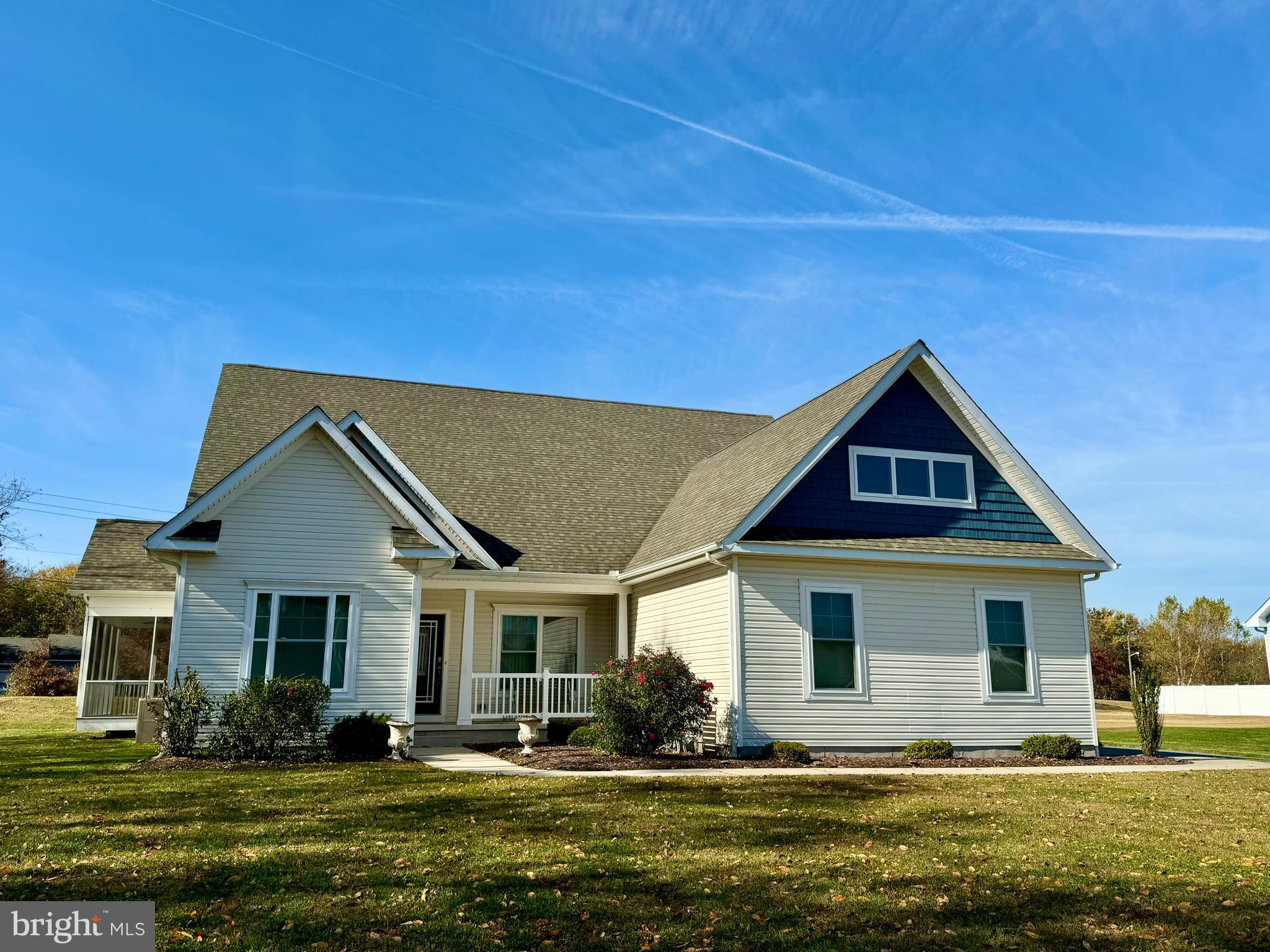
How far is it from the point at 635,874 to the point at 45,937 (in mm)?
3760

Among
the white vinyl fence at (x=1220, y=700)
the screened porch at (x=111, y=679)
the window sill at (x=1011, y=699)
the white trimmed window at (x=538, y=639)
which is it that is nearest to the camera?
the window sill at (x=1011, y=699)

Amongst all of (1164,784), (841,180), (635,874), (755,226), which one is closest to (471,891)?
(635,874)

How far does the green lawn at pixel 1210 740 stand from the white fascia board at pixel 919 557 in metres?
5.79

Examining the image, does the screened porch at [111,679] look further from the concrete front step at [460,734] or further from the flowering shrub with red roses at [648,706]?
the flowering shrub with red roses at [648,706]

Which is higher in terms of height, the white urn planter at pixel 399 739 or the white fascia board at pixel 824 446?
the white fascia board at pixel 824 446

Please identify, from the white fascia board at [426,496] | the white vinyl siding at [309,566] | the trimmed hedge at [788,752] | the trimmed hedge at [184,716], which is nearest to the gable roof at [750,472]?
the white fascia board at [426,496]

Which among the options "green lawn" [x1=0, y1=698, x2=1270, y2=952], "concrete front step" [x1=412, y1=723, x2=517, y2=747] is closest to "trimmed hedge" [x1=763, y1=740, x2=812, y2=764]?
"green lawn" [x1=0, y1=698, x2=1270, y2=952]

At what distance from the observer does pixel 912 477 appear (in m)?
18.1

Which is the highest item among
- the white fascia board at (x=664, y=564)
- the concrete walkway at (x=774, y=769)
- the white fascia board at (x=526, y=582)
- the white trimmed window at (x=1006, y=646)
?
the white fascia board at (x=664, y=564)

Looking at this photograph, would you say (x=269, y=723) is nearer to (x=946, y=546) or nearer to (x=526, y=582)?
(x=526, y=582)

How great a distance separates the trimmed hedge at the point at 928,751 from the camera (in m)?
16.4

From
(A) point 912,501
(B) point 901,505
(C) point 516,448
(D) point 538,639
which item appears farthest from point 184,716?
(A) point 912,501

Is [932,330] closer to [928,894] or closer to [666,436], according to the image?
[666,436]

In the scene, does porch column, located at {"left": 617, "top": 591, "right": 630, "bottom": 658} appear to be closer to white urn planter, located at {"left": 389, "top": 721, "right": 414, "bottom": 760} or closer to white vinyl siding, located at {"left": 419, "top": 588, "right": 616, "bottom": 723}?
white vinyl siding, located at {"left": 419, "top": 588, "right": 616, "bottom": 723}
